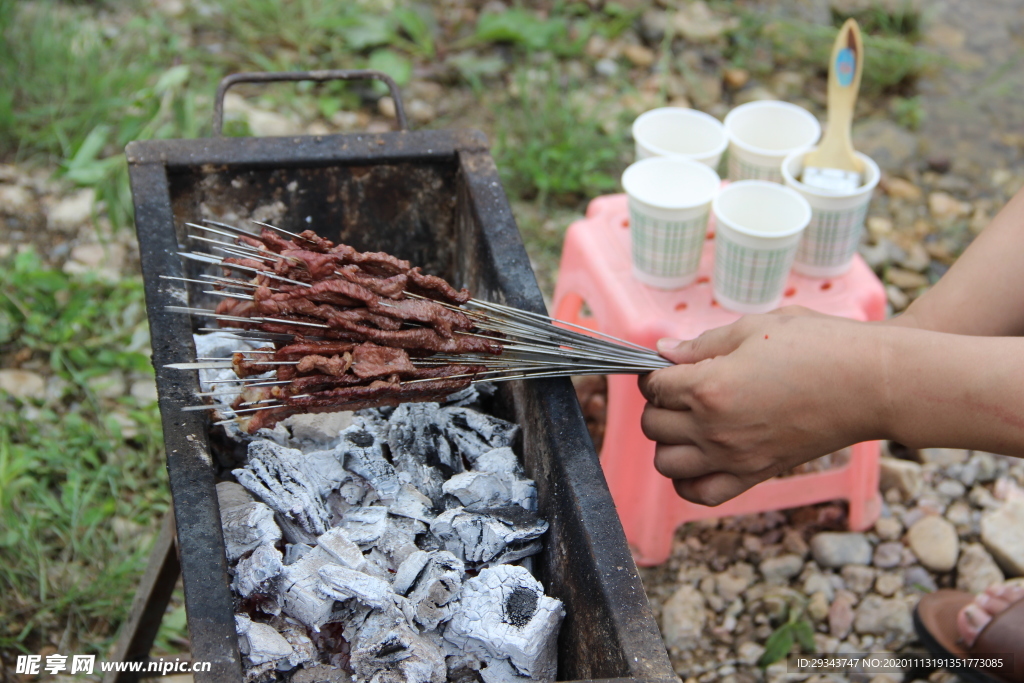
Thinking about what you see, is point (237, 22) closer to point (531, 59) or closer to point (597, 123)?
point (531, 59)

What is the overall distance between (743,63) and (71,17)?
147 inches

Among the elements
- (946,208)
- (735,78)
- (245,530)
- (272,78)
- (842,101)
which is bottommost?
(946,208)

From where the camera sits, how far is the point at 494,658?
161cm

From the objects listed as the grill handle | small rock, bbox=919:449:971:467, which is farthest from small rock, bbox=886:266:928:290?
the grill handle

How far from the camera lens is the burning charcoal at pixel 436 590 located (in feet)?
5.32

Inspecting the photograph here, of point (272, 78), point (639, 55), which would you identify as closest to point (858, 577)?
point (272, 78)

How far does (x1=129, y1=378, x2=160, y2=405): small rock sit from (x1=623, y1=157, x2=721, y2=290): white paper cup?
188 cm

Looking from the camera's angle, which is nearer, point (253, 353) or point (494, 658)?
point (494, 658)

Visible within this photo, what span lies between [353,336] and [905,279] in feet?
9.91

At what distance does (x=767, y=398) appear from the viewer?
166 cm

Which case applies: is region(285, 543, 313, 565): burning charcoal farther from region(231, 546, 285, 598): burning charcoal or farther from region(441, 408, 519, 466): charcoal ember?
region(441, 408, 519, 466): charcoal ember

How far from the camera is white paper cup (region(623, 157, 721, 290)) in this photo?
2377 mm

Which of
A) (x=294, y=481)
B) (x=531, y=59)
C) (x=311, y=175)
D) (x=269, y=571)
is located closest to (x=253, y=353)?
(x=294, y=481)

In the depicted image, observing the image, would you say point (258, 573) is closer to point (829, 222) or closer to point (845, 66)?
point (829, 222)
